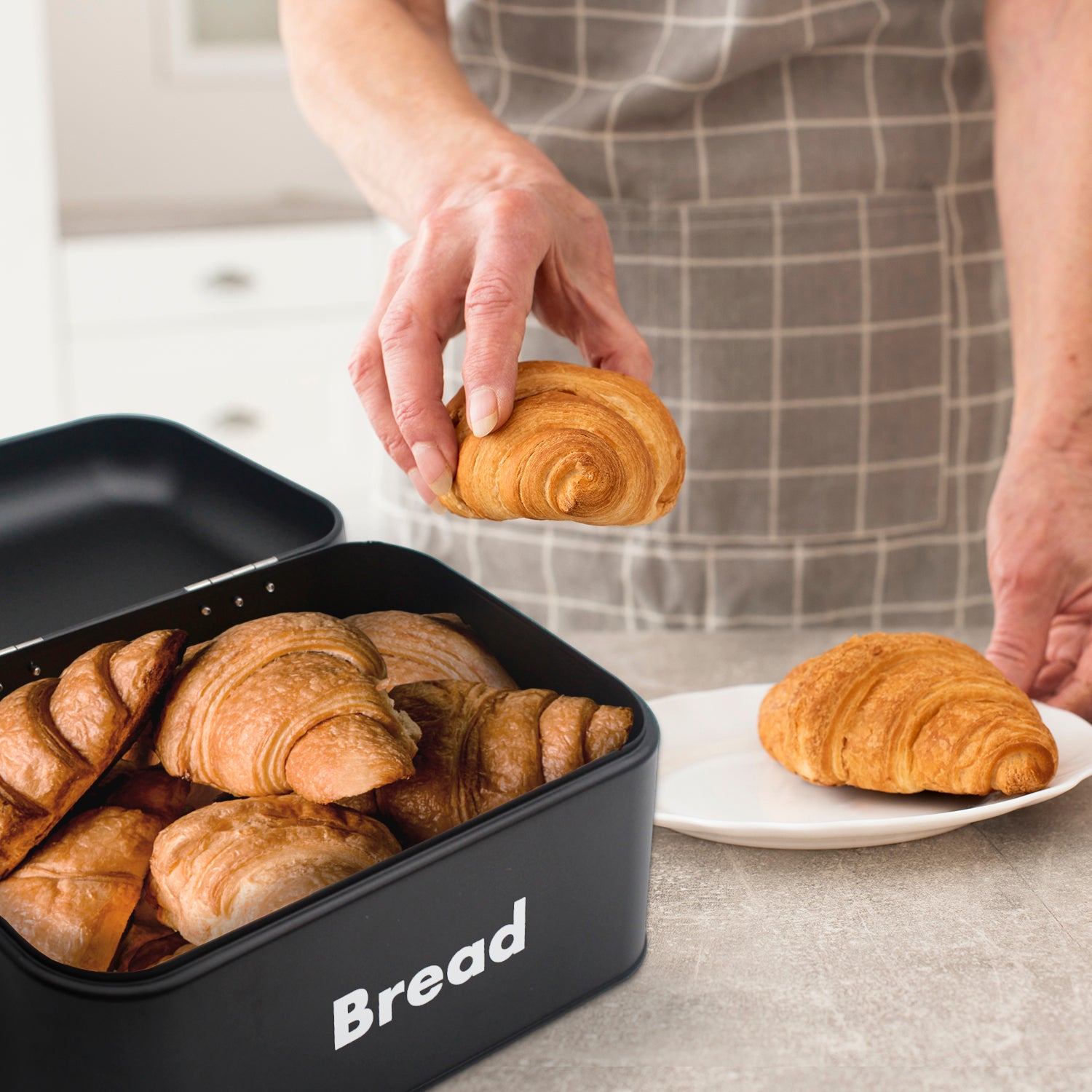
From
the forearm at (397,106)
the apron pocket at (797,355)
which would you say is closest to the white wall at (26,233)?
the forearm at (397,106)

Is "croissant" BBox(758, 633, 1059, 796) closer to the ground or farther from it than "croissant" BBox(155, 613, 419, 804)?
closer to the ground

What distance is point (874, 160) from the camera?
1.13 metres

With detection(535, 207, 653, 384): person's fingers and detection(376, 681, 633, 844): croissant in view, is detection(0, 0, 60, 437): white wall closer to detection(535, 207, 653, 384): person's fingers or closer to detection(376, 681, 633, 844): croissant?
detection(535, 207, 653, 384): person's fingers

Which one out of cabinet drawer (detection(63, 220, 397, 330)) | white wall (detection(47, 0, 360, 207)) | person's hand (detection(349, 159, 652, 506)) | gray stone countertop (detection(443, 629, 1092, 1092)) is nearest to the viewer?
gray stone countertop (detection(443, 629, 1092, 1092))

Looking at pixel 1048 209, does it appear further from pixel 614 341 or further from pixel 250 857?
pixel 250 857

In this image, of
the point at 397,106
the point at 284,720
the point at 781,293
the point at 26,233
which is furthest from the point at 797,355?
the point at 26,233

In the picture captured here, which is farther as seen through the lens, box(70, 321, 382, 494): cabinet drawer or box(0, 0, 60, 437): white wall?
box(70, 321, 382, 494): cabinet drawer

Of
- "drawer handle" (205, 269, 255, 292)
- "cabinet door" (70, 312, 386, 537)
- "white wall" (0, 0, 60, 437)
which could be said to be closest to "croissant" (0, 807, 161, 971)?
"white wall" (0, 0, 60, 437)

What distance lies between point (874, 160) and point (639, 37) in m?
0.25

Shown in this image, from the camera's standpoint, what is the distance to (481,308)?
65 centimetres

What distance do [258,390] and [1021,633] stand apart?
2256 mm

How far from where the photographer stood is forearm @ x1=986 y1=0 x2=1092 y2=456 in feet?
3.25

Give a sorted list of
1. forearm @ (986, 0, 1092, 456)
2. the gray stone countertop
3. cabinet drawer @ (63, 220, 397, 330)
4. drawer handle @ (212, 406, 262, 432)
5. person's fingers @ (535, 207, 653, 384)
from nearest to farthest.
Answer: the gray stone countertop → person's fingers @ (535, 207, 653, 384) → forearm @ (986, 0, 1092, 456) → cabinet drawer @ (63, 220, 397, 330) → drawer handle @ (212, 406, 262, 432)

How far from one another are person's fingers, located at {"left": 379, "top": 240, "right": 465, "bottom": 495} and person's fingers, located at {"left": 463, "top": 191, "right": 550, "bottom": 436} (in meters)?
0.02
